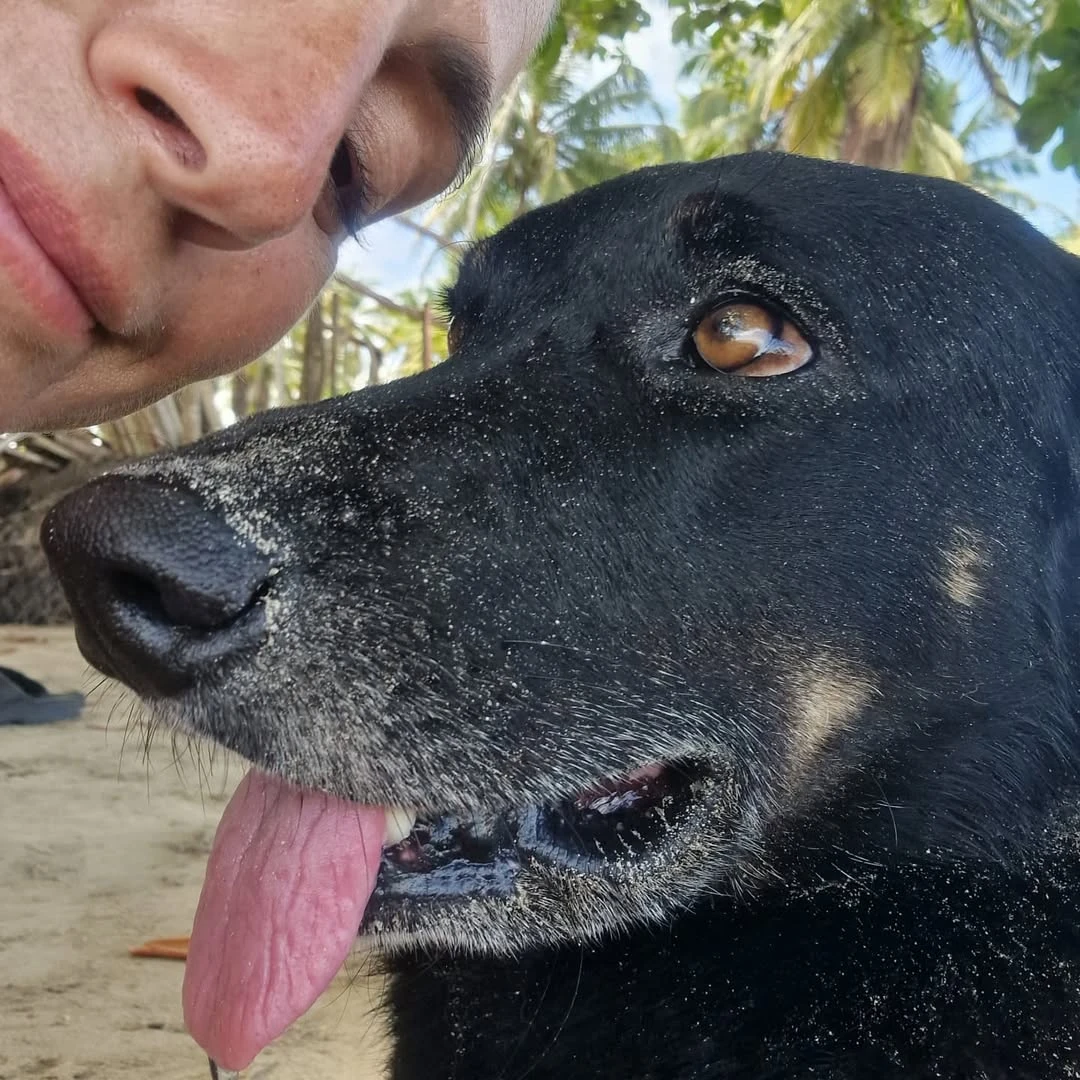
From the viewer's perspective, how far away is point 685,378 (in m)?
1.85

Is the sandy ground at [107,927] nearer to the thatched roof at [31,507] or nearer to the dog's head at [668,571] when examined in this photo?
the dog's head at [668,571]

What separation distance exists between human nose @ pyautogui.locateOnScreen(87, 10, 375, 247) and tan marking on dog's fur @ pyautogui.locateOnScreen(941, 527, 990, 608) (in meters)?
1.32

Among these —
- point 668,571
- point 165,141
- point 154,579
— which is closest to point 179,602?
point 154,579

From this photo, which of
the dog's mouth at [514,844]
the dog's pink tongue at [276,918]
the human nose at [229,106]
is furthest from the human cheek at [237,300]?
the dog's mouth at [514,844]

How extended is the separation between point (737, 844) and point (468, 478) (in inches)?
32.5

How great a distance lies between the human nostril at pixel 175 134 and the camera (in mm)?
1489

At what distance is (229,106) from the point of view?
143cm

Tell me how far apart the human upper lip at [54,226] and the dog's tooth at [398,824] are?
3.31 feet

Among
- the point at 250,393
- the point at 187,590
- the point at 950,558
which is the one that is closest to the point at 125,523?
the point at 187,590

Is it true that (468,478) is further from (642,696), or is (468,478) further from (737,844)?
(737,844)

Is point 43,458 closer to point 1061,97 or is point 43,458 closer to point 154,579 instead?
point 1061,97

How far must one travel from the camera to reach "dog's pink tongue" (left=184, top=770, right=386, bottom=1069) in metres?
1.60

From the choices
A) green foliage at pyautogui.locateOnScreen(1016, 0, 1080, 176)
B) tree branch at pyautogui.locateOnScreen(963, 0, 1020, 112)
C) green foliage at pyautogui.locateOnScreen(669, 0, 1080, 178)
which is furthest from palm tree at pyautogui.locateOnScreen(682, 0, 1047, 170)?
green foliage at pyautogui.locateOnScreen(1016, 0, 1080, 176)

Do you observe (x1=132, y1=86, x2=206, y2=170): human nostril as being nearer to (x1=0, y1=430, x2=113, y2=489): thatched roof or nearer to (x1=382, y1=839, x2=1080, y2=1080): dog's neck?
(x1=382, y1=839, x2=1080, y2=1080): dog's neck
